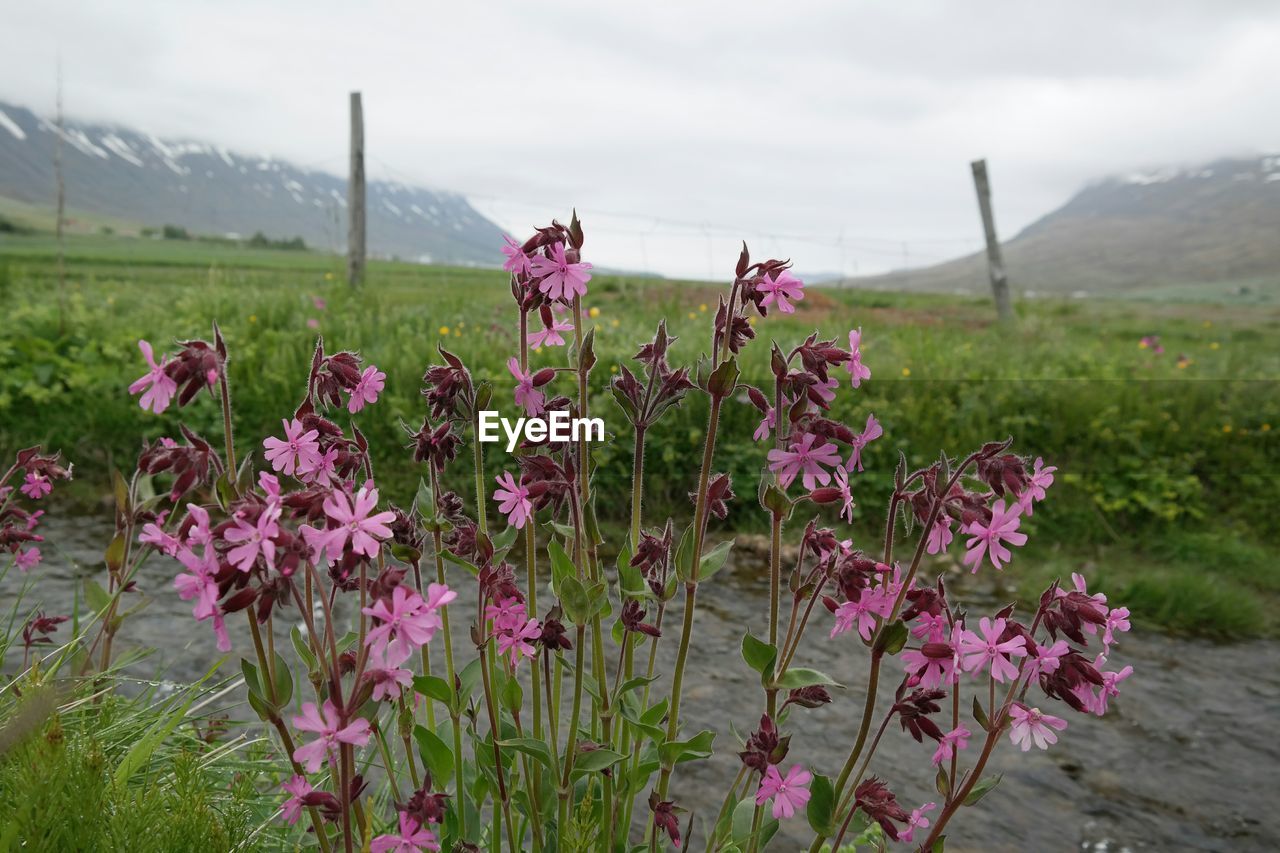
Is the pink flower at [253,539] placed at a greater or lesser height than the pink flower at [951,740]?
greater

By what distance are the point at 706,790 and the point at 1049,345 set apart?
777 cm

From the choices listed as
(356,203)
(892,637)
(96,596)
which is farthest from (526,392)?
(356,203)

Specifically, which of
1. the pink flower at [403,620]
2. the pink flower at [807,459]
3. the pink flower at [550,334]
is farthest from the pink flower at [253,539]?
the pink flower at [807,459]

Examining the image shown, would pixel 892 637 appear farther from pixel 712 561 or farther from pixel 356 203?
pixel 356 203

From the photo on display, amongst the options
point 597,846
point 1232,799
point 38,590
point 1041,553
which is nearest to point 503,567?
point 597,846

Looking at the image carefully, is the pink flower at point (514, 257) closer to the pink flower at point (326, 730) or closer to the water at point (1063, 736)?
the pink flower at point (326, 730)

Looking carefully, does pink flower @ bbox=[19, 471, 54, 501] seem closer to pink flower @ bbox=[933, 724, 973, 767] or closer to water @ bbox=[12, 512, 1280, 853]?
water @ bbox=[12, 512, 1280, 853]

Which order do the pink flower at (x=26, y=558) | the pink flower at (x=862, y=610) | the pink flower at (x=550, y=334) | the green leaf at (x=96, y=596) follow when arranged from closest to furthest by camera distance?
1. the pink flower at (x=862, y=610)
2. the pink flower at (x=550, y=334)
3. the green leaf at (x=96, y=596)
4. the pink flower at (x=26, y=558)

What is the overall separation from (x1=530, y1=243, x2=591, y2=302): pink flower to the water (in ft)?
6.96

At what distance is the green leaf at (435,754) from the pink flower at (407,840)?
147 millimetres

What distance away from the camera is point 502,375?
21.1 ft

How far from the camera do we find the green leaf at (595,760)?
5.62ft

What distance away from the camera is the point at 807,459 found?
1.63m

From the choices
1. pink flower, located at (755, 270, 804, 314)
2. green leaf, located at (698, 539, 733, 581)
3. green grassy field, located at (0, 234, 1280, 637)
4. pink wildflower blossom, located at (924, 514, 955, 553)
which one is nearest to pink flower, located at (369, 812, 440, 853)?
green leaf, located at (698, 539, 733, 581)
